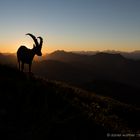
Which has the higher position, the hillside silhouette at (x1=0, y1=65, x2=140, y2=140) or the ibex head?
the ibex head

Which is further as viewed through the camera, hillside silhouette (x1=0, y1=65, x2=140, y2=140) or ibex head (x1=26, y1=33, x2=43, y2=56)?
ibex head (x1=26, y1=33, x2=43, y2=56)

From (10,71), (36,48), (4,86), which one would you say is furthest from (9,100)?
(36,48)

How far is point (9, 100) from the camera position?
13.9 m

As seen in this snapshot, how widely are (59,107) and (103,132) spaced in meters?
2.86

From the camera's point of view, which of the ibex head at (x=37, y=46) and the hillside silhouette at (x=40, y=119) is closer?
the hillside silhouette at (x=40, y=119)

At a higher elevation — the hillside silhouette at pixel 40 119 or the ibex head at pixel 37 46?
the ibex head at pixel 37 46

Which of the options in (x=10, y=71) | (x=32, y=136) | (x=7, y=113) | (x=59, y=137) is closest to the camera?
(x=32, y=136)

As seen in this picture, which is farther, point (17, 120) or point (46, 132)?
point (17, 120)

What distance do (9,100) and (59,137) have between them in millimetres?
3468

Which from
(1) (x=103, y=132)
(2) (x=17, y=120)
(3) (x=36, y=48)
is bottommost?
(1) (x=103, y=132)

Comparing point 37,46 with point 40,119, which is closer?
point 40,119

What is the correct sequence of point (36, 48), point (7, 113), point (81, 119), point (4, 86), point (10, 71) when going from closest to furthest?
1. point (7, 113)
2. point (81, 119)
3. point (4, 86)
4. point (10, 71)
5. point (36, 48)

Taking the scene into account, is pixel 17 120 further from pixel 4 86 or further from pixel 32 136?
pixel 4 86

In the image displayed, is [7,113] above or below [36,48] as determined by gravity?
below
